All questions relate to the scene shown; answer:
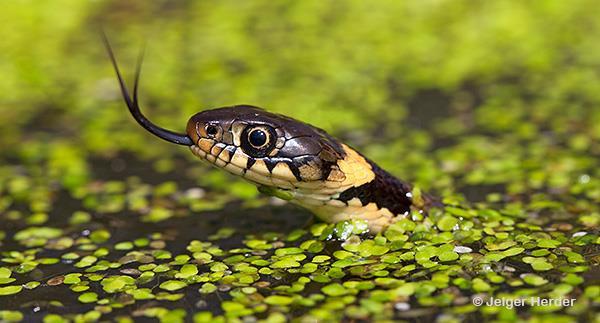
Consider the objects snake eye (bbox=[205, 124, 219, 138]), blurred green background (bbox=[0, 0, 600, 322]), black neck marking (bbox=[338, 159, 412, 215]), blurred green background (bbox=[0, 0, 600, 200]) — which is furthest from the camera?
blurred green background (bbox=[0, 0, 600, 200])

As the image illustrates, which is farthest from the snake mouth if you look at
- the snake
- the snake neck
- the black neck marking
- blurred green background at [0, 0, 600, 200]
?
blurred green background at [0, 0, 600, 200]

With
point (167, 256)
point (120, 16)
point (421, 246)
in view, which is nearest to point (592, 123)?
point (421, 246)

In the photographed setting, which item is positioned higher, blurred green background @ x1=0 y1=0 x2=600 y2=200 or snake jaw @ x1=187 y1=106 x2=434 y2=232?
blurred green background @ x1=0 y1=0 x2=600 y2=200

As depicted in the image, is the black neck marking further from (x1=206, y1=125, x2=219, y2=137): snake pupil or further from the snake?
(x1=206, y1=125, x2=219, y2=137): snake pupil

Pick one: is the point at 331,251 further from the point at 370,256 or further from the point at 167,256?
the point at 167,256

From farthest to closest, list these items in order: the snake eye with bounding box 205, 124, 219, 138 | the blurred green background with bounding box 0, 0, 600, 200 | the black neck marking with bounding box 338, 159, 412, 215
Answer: the blurred green background with bounding box 0, 0, 600, 200 < the black neck marking with bounding box 338, 159, 412, 215 < the snake eye with bounding box 205, 124, 219, 138

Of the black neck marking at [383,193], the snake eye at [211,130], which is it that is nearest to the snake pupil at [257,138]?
the snake eye at [211,130]

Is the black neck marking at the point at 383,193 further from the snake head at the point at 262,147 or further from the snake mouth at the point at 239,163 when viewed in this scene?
the snake mouth at the point at 239,163

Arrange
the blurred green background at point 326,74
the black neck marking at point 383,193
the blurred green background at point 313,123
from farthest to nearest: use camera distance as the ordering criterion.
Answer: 1. the blurred green background at point 326,74
2. the black neck marking at point 383,193
3. the blurred green background at point 313,123
